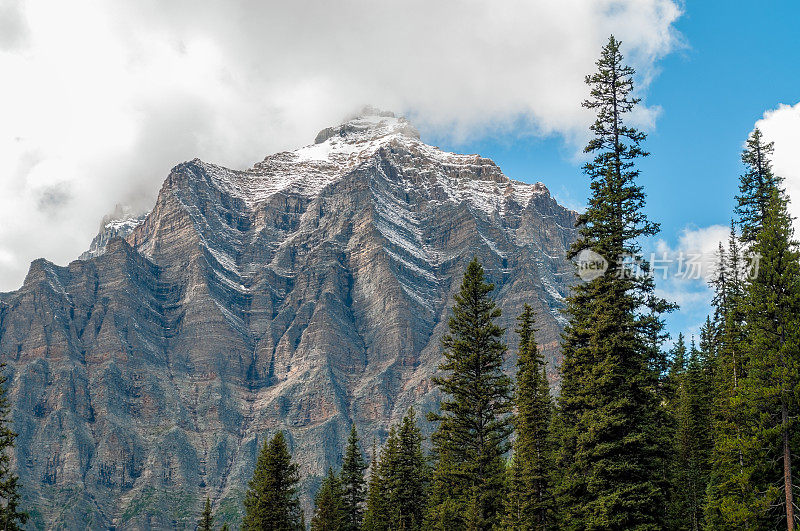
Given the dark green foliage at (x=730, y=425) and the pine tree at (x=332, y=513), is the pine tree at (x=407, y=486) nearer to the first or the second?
the pine tree at (x=332, y=513)

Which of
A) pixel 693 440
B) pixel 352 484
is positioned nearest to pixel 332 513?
pixel 352 484

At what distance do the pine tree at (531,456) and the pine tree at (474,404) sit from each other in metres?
1.50

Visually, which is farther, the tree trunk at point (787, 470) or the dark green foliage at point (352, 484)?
the dark green foliage at point (352, 484)

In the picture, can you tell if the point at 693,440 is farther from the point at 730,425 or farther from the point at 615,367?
the point at 615,367

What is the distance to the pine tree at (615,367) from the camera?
34219mm

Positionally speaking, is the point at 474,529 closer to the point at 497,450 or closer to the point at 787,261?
the point at 497,450

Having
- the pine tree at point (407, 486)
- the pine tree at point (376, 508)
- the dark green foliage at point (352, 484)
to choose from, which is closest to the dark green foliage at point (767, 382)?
the pine tree at point (407, 486)

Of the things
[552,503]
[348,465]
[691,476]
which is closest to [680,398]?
[691,476]

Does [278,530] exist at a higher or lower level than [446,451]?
lower

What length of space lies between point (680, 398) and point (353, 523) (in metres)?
35.0

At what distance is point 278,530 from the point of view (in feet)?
221

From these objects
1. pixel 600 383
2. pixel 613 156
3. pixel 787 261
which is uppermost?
pixel 613 156

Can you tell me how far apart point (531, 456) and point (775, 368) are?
55.9 ft

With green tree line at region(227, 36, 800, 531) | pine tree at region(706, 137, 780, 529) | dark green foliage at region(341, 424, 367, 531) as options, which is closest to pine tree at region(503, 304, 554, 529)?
green tree line at region(227, 36, 800, 531)
